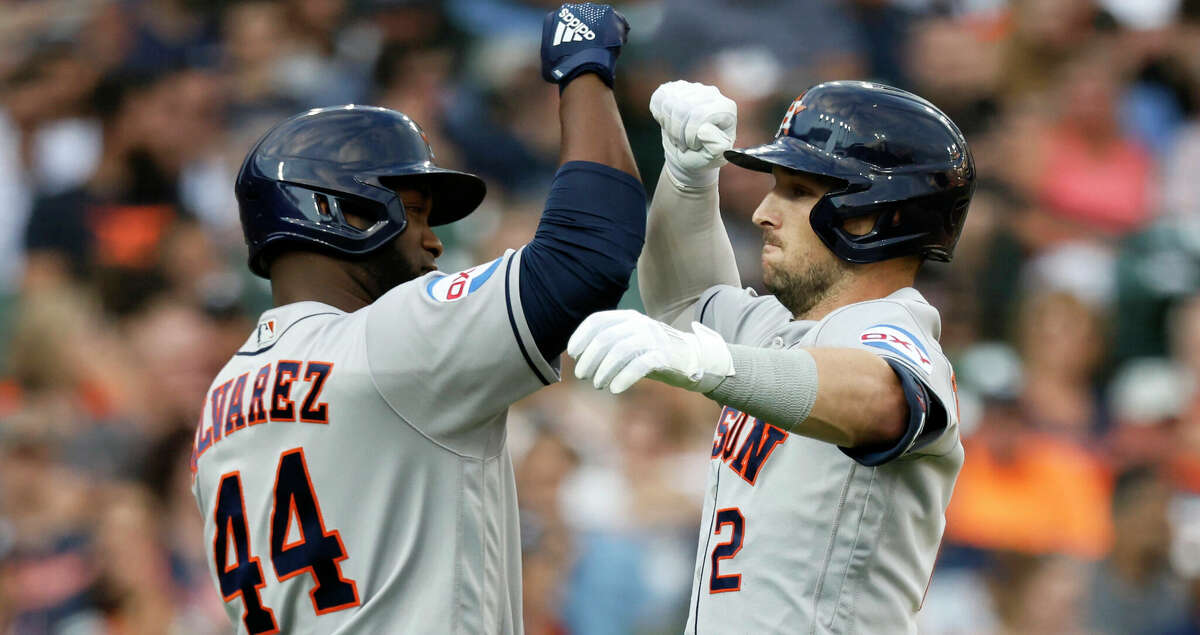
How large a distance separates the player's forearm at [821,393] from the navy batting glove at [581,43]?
2.85 feet

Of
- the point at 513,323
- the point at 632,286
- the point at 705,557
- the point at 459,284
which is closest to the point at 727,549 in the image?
the point at 705,557

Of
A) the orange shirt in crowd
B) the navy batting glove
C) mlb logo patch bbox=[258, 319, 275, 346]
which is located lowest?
the orange shirt in crowd

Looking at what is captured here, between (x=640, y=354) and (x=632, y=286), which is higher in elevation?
(x=640, y=354)

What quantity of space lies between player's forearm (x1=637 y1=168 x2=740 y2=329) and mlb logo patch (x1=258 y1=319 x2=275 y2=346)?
1133 mm

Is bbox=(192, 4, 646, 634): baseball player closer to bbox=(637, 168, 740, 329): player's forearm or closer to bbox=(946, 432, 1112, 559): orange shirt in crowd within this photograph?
bbox=(637, 168, 740, 329): player's forearm

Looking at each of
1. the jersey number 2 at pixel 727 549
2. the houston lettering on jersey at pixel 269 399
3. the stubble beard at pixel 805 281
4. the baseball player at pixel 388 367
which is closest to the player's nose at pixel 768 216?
the stubble beard at pixel 805 281

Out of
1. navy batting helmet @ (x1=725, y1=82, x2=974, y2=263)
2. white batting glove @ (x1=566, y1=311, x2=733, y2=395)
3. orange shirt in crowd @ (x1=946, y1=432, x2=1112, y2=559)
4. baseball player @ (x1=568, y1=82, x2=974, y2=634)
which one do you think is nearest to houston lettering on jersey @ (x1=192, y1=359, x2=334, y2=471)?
baseball player @ (x1=568, y1=82, x2=974, y2=634)

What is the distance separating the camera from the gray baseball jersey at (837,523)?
3217 mm

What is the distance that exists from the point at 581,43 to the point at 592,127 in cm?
25

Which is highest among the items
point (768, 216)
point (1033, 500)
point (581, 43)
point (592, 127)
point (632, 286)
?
point (581, 43)

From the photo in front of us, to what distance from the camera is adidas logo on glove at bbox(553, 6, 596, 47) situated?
342 cm

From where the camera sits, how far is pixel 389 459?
3225 mm

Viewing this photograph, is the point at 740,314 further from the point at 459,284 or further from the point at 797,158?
the point at 459,284

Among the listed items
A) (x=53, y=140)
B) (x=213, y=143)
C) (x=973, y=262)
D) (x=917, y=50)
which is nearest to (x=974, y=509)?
(x=973, y=262)
